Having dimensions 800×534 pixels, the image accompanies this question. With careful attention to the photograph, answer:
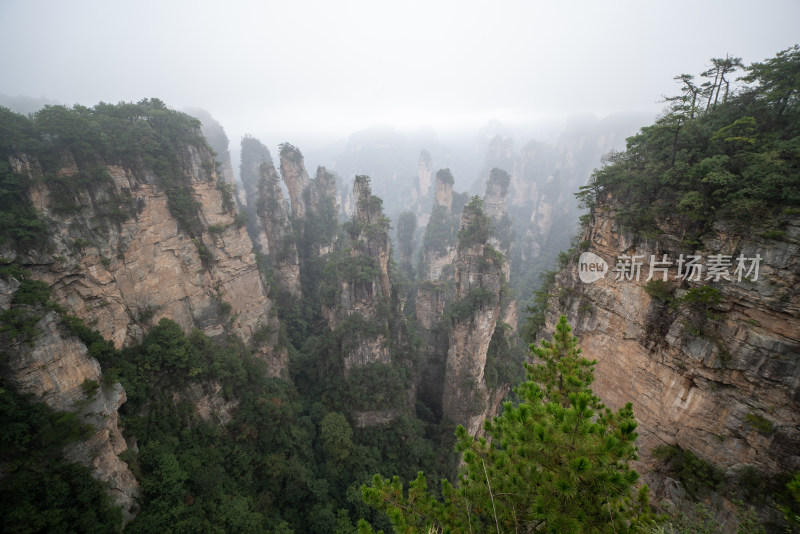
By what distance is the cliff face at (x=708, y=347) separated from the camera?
6.71 metres

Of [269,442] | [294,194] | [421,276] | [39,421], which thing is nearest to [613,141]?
[421,276]

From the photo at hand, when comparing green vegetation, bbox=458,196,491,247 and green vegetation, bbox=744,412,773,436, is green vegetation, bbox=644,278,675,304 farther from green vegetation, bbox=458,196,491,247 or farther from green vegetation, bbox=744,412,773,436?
green vegetation, bbox=458,196,491,247

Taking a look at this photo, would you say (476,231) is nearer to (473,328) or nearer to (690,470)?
(473,328)

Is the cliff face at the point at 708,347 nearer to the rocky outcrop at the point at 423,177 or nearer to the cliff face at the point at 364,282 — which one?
the cliff face at the point at 364,282

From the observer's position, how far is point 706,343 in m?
7.85

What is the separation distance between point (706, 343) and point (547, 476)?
6.75 meters

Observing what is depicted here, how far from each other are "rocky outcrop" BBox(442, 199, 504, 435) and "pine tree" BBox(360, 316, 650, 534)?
13527 mm

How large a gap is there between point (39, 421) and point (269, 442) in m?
9.59

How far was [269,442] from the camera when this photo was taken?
642 inches

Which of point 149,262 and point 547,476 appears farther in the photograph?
point 149,262

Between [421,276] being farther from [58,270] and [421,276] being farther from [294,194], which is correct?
[58,270]

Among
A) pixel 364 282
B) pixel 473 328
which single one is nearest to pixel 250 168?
pixel 364 282

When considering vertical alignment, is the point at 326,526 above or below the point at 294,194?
below

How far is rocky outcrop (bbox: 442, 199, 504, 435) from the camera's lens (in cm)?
1959
